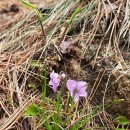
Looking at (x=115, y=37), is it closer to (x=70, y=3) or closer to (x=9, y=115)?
(x=70, y=3)

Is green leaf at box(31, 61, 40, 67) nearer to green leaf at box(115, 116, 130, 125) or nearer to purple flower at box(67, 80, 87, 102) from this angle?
purple flower at box(67, 80, 87, 102)

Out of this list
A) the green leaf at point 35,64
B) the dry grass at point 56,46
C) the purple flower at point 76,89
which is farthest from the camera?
the green leaf at point 35,64

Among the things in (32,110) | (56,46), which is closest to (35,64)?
(56,46)

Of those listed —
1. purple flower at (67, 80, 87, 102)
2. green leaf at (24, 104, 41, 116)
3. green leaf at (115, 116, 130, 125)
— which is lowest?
green leaf at (115, 116, 130, 125)

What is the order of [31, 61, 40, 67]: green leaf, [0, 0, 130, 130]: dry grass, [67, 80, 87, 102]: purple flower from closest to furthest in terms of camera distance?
[67, 80, 87, 102]: purple flower
[0, 0, 130, 130]: dry grass
[31, 61, 40, 67]: green leaf

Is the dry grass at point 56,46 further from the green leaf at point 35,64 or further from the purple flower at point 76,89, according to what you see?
the purple flower at point 76,89

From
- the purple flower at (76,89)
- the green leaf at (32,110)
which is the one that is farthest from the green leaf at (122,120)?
the green leaf at (32,110)

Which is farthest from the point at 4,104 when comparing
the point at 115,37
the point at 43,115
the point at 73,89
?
the point at 115,37

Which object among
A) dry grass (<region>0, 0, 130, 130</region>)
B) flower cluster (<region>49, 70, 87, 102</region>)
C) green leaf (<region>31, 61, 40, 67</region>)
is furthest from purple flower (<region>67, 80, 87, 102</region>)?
green leaf (<region>31, 61, 40, 67</region>)
